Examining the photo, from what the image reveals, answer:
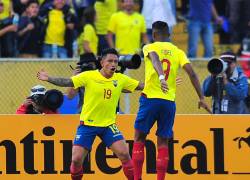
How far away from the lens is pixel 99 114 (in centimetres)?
1419

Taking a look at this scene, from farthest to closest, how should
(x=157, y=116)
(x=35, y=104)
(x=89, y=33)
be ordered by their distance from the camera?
(x=89, y=33), (x=35, y=104), (x=157, y=116)

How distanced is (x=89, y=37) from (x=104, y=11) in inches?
40.2

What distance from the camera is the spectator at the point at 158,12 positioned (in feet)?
64.6

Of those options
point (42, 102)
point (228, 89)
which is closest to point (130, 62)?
point (42, 102)

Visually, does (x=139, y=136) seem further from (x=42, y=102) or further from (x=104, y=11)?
(x=104, y=11)

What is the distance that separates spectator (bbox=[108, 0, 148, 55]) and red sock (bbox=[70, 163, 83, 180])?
18.2 ft

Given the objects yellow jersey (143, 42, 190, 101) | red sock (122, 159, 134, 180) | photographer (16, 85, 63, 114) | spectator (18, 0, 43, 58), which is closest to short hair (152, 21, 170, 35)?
yellow jersey (143, 42, 190, 101)

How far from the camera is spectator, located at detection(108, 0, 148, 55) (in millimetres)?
19609

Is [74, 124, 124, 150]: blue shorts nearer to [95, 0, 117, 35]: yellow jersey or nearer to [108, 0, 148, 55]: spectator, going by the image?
[108, 0, 148, 55]: spectator

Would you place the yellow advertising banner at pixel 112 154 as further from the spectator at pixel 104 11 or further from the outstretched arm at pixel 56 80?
the spectator at pixel 104 11

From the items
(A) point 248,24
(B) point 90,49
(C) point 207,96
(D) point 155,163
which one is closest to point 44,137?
(D) point 155,163

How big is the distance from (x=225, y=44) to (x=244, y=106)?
5224 mm

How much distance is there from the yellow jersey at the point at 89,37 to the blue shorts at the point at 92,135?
557 centimetres

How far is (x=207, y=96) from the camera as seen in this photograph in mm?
16562
